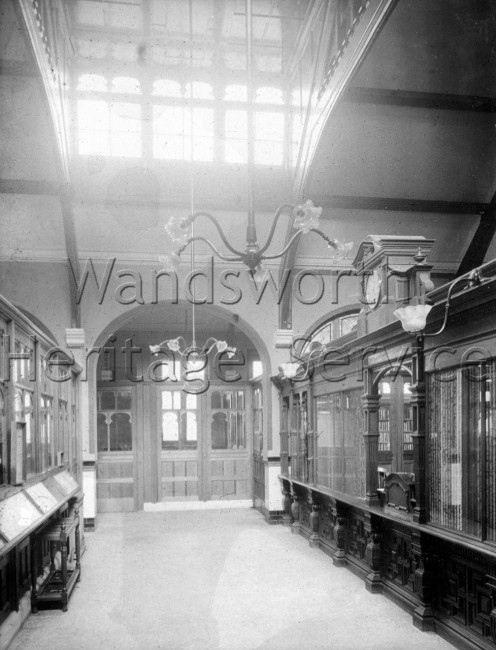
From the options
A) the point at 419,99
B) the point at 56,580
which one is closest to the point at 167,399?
the point at 56,580

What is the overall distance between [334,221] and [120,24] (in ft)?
13.8

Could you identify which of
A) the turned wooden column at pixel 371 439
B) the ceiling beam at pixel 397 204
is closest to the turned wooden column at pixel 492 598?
the turned wooden column at pixel 371 439

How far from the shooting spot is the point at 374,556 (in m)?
5.90

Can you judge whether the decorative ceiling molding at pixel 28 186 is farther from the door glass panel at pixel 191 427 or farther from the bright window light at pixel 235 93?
the door glass panel at pixel 191 427

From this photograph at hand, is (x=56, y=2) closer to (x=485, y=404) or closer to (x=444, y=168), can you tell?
(x=444, y=168)

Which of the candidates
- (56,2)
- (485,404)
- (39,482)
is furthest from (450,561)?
(56,2)

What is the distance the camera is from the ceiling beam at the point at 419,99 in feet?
27.3

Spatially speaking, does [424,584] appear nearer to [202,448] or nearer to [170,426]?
[202,448]

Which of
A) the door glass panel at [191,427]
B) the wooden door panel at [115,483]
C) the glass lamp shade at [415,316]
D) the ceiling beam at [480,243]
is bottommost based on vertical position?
the wooden door panel at [115,483]

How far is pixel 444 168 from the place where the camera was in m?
9.55

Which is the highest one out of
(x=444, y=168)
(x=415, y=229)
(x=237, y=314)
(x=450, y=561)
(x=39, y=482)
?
(x=444, y=168)

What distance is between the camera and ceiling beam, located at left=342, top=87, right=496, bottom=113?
831 cm

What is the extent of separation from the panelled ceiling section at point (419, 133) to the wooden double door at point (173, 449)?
3.89 meters

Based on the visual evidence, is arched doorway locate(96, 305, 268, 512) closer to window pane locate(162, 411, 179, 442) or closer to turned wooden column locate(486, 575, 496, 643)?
window pane locate(162, 411, 179, 442)
